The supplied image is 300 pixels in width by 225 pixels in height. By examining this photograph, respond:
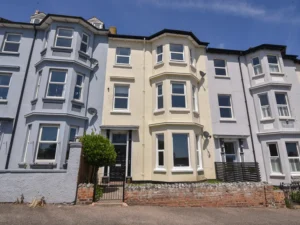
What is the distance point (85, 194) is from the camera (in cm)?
755

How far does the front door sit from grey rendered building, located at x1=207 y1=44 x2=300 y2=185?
6871 mm

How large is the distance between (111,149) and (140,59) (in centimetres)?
833

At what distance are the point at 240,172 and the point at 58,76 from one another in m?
13.8

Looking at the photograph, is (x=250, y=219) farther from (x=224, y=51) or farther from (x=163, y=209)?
(x=224, y=51)

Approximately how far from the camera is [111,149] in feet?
30.8

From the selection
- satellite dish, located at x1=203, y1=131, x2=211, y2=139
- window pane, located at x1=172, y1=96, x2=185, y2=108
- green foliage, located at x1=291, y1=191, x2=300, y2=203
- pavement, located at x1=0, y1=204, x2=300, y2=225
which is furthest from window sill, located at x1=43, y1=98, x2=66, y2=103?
green foliage, located at x1=291, y1=191, x2=300, y2=203

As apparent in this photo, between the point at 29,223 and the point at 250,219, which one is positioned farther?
the point at 250,219

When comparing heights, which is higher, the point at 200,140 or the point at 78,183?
the point at 200,140

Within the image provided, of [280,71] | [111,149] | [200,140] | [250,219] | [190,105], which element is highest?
[280,71]

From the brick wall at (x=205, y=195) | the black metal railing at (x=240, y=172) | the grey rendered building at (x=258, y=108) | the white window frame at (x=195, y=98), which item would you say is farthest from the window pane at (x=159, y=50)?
the brick wall at (x=205, y=195)

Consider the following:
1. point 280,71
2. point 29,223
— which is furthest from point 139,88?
point 280,71

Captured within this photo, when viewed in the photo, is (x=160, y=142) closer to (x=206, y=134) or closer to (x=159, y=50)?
(x=206, y=134)

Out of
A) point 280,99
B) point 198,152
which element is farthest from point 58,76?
point 280,99

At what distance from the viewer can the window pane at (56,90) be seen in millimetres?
11813
